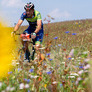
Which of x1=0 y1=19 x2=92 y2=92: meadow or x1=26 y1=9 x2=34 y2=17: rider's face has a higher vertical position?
x1=26 y1=9 x2=34 y2=17: rider's face

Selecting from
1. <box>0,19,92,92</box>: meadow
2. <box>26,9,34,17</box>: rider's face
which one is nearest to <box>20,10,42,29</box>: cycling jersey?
<box>26,9,34,17</box>: rider's face

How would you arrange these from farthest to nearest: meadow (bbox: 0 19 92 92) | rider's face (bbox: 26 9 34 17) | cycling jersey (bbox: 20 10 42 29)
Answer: cycling jersey (bbox: 20 10 42 29)
rider's face (bbox: 26 9 34 17)
meadow (bbox: 0 19 92 92)

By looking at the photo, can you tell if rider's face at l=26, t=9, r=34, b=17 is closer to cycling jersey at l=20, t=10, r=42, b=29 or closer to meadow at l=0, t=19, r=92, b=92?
cycling jersey at l=20, t=10, r=42, b=29

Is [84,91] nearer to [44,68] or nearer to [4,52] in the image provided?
[44,68]

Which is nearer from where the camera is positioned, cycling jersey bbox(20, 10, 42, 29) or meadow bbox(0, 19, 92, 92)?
meadow bbox(0, 19, 92, 92)

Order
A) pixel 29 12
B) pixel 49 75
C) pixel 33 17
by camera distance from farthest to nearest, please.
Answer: pixel 33 17 → pixel 29 12 → pixel 49 75

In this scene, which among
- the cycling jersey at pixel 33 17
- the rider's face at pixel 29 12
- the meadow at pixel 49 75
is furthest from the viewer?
the cycling jersey at pixel 33 17

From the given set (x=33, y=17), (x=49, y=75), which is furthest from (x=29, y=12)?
(x=49, y=75)

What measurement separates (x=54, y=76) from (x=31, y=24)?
364cm

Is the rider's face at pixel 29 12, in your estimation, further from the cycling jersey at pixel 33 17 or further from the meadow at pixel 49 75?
the meadow at pixel 49 75

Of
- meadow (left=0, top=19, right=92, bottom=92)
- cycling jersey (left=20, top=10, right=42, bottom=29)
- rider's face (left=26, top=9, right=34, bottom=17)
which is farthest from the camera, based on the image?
cycling jersey (left=20, top=10, right=42, bottom=29)

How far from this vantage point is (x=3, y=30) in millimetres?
1209

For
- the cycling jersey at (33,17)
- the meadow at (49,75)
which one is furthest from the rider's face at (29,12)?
the meadow at (49,75)

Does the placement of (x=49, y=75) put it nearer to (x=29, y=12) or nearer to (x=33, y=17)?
(x=29, y=12)
